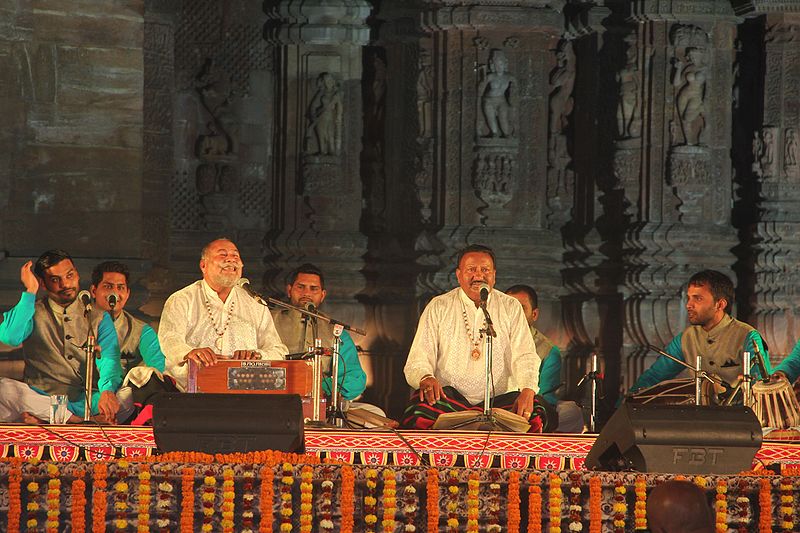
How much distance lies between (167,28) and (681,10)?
11.8ft

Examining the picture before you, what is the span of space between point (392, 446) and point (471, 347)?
1.92m

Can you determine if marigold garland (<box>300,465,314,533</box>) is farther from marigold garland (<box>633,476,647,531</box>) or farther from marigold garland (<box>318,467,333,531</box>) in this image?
marigold garland (<box>633,476,647,531</box>)

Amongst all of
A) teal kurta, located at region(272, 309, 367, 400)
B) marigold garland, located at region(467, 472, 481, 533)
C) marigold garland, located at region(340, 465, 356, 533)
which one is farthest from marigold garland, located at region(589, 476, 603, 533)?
teal kurta, located at region(272, 309, 367, 400)

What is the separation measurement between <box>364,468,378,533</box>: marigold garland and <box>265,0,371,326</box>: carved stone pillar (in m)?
5.86

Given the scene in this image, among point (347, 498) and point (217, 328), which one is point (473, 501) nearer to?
point (347, 498)

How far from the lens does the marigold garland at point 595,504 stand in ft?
20.5

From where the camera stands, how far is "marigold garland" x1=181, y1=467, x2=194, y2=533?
20.5 feet

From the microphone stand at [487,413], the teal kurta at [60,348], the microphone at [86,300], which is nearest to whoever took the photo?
the microphone stand at [487,413]

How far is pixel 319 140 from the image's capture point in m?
12.3

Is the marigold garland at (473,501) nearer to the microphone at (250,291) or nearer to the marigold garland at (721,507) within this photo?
the marigold garland at (721,507)

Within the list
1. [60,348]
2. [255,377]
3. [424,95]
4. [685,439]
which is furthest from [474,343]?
[424,95]

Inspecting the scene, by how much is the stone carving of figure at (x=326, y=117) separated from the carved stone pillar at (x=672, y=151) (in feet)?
6.50

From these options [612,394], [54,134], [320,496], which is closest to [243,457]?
[320,496]

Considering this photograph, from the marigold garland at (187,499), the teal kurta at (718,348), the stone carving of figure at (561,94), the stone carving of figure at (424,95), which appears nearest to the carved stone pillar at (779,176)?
the stone carving of figure at (561,94)
